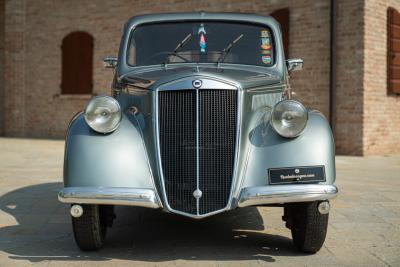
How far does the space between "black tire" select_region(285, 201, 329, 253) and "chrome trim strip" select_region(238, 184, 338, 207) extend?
21 cm

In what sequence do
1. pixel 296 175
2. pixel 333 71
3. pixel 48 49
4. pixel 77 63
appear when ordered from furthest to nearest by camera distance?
pixel 48 49 → pixel 77 63 → pixel 333 71 → pixel 296 175

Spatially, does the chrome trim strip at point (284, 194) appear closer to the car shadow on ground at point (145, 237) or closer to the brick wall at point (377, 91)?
the car shadow on ground at point (145, 237)

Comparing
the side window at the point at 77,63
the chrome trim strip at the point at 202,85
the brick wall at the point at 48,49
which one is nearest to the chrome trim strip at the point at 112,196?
the chrome trim strip at the point at 202,85

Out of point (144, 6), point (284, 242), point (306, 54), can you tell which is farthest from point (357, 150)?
point (284, 242)

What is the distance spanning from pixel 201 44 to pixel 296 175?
5.74ft

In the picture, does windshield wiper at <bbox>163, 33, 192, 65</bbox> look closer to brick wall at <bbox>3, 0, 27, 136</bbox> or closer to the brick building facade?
the brick building facade

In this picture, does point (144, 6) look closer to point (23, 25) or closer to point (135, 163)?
point (23, 25)

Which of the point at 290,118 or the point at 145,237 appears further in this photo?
the point at 145,237

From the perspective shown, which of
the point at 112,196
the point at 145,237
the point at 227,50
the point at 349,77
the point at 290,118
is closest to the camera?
the point at 112,196

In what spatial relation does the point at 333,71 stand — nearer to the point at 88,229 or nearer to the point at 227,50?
the point at 227,50

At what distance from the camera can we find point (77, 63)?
53.3 feet

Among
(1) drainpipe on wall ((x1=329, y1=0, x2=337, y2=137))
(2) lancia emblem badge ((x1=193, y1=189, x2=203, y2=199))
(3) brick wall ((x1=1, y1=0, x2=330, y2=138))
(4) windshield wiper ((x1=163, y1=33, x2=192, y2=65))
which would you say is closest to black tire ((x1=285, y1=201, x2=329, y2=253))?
(2) lancia emblem badge ((x1=193, y1=189, x2=203, y2=199))

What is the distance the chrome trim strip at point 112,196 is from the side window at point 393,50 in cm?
993

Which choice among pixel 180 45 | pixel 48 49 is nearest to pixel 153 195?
pixel 180 45
